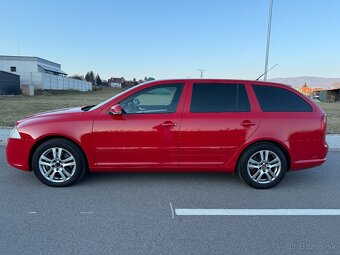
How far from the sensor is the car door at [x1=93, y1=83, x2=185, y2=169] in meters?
4.00

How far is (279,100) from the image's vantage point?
429cm

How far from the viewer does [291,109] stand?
13.9 ft

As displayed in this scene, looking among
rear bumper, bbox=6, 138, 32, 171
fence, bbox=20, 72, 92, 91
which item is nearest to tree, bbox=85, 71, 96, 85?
fence, bbox=20, 72, 92, 91

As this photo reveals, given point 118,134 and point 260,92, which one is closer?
point 118,134

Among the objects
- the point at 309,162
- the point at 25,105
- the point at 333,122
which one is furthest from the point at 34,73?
the point at 309,162

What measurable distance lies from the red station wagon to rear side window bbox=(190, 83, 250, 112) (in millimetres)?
15

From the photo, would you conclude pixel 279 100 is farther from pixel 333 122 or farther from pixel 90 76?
pixel 90 76

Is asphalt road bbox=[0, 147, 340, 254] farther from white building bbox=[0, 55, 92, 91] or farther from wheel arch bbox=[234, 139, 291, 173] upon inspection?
white building bbox=[0, 55, 92, 91]

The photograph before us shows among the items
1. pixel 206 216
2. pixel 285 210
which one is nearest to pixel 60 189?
pixel 206 216

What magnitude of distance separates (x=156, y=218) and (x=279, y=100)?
259 centimetres

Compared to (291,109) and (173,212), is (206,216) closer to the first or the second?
(173,212)

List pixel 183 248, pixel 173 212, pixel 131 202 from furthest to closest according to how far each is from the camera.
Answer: pixel 131 202 < pixel 173 212 < pixel 183 248

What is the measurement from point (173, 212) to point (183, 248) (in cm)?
76

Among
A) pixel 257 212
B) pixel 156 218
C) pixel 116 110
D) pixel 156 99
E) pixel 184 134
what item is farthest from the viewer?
pixel 156 99
